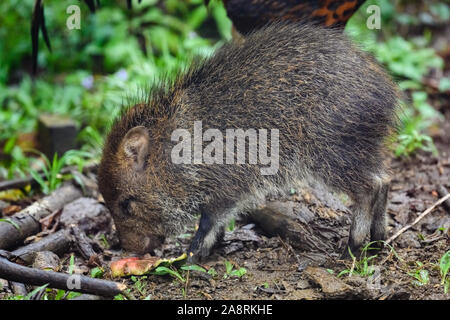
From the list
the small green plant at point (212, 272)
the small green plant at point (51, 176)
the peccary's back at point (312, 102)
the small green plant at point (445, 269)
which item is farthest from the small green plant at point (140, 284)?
the small green plant at point (51, 176)

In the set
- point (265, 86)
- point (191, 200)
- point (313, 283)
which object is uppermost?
point (265, 86)

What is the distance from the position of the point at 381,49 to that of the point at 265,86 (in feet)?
15.5

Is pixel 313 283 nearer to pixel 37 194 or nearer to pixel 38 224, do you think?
pixel 38 224

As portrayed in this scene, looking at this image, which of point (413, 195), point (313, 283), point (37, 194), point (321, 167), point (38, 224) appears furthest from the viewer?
point (37, 194)

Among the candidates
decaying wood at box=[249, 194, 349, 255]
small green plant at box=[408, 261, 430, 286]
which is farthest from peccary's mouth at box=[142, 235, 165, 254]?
small green plant at box=[408, 261, 430, 286]

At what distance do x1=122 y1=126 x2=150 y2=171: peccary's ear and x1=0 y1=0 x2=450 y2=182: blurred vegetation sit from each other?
2756mm

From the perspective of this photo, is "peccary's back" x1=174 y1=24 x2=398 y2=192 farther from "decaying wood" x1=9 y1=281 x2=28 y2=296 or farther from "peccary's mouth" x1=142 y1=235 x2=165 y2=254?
"decaying wood" x1=9 y1=281 x2=28 y2=296

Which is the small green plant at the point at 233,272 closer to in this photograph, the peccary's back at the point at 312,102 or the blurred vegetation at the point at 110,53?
the peccary's back at the point at 312,102

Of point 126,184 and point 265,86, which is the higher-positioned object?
point 265,86

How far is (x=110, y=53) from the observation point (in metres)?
8.74

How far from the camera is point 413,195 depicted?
5.42 meters

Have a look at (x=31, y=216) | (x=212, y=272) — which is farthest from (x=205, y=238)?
(x=31, y=216)
